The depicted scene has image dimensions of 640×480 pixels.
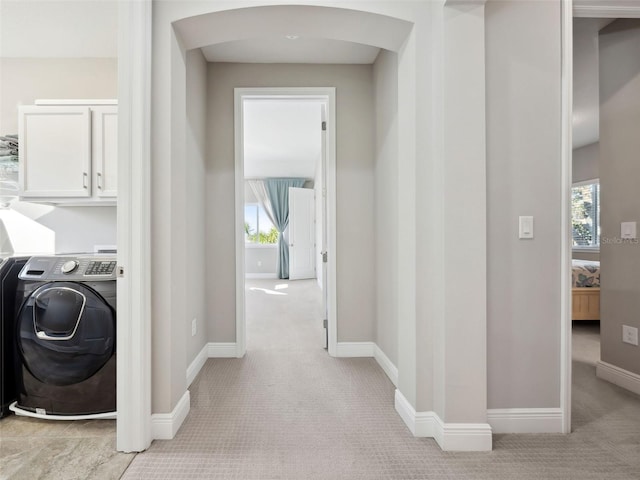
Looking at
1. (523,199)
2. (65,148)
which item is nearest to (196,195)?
(65,148)

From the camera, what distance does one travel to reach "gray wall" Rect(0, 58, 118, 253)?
2605 millimetres

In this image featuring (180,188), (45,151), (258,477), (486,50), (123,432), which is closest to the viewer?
(258,477)

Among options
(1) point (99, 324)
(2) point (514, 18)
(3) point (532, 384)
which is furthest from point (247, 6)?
(3) point (532, 384)

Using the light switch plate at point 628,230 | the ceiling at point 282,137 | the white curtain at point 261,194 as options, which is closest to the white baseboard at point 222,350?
the ceiling at point 282,137

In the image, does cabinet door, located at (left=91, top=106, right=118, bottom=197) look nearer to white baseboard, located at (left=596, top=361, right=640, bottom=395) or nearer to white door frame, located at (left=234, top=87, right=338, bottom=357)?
white door frame, located at (left=234, top=87, right=338, bottom=357)

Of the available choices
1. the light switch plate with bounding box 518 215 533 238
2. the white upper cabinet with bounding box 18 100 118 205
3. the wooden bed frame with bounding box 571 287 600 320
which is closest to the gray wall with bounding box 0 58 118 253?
the white upper cabinet with bounding box 18 100 118 205

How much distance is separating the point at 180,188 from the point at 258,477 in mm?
1482

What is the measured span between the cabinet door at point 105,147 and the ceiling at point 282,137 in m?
1.24

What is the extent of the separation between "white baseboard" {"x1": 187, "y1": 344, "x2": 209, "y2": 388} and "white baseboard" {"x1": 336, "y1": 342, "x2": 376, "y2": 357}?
114 cm

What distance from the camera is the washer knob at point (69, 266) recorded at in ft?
6.19

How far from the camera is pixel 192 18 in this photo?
176cm

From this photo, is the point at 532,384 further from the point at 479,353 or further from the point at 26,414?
A: the point at 26,414

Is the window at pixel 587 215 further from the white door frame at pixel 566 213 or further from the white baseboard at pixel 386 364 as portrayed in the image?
the white baseboard at pixel 386 364

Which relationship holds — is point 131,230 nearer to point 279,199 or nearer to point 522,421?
point 522,421
